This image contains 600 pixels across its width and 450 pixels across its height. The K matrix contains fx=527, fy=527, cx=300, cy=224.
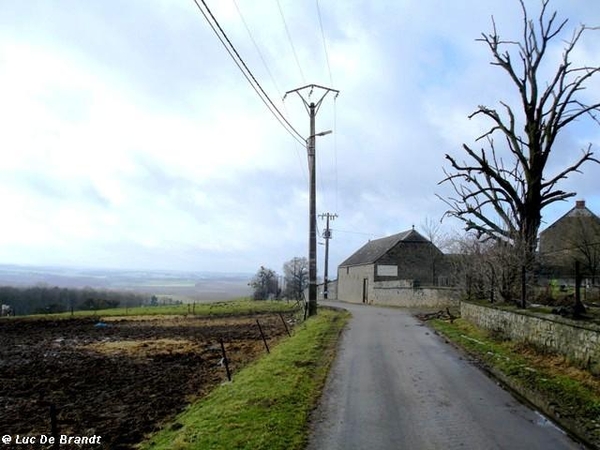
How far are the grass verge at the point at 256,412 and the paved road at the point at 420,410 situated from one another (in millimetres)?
332

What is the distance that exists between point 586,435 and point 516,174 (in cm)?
1716

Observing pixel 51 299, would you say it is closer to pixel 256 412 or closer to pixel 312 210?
pixel 312 210

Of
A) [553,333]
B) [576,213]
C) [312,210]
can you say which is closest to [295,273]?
[576,213]

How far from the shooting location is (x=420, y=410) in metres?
8.39

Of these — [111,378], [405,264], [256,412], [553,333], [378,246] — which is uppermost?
[378,246]

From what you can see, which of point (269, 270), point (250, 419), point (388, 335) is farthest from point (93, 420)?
point (269, 270)

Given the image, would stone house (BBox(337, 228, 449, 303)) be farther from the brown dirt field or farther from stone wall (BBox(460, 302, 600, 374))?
stone wall (BBox(460, 302, 600, 374))

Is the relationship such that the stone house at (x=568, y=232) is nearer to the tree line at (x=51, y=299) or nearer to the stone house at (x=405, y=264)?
the stone house at (x=405, y=264)

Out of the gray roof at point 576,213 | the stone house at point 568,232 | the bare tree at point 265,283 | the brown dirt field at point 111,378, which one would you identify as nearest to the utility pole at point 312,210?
the brown dirt field at point 111,378

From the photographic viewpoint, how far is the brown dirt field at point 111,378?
9.58 m

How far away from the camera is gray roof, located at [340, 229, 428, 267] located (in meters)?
51.9

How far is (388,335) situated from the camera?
18422mm

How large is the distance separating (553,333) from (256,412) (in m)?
7.39

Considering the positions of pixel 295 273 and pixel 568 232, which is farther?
pixel 295 273
